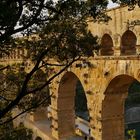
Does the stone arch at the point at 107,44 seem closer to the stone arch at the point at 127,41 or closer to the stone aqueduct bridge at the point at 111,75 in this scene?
the stone aqueduct bridge at the point at 111,75

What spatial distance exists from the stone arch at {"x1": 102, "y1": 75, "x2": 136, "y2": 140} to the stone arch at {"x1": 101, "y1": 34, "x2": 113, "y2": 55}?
310cm

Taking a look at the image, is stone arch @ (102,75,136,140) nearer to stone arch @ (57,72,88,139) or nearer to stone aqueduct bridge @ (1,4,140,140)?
stone aqueduct bridge @ (1,4,140,140)

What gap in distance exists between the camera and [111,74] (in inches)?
661

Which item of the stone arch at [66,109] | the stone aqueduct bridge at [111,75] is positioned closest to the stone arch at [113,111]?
the stone aqueduct bridge at [111,75]

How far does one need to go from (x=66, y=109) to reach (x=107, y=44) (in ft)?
20.4

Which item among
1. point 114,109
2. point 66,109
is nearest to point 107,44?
point 114,109

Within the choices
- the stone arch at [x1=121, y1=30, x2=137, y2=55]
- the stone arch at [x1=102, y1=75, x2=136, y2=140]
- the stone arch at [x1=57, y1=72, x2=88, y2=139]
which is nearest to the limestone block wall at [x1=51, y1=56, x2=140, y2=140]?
the stone arch at [x1=102, y1=75, x2=136, y2=140]

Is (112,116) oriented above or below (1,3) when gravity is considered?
below

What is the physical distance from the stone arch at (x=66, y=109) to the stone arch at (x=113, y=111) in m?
5.34

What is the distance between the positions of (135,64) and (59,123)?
10.6 metres

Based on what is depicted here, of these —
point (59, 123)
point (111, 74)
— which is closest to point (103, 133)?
point (111, 74)

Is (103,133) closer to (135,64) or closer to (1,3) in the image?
(135,64)

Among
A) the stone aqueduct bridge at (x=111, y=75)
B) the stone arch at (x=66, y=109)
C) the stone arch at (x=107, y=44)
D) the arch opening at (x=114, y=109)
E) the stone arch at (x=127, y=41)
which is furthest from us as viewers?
the stone arch at (x=66, y=109)

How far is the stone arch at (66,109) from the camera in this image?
77.0 ft
